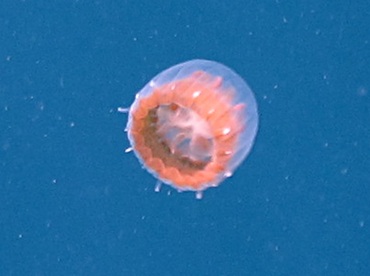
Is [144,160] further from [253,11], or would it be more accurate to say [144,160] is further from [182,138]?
[253,11]

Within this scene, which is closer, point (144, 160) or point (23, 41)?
point (144, 160)

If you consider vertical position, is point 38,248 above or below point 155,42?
below

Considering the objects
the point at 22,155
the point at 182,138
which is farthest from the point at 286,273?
the point at 22,155

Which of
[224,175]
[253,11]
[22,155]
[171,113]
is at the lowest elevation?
[224,175]

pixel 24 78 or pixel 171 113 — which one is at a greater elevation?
pixel 24 78

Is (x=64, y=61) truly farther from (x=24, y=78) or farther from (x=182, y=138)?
(x=182, y=138)

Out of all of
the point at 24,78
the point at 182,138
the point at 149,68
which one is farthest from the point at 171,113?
the point at 24,78
